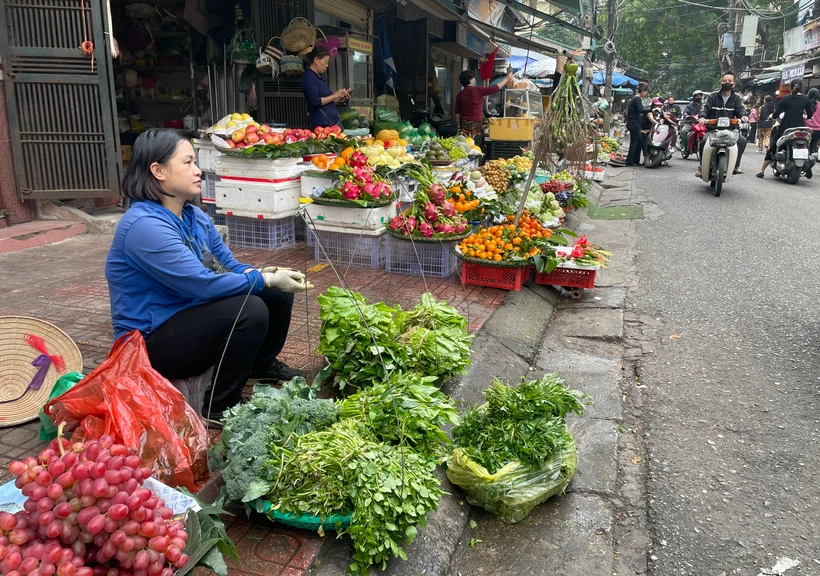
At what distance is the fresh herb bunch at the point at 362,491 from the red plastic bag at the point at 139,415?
1.17ft

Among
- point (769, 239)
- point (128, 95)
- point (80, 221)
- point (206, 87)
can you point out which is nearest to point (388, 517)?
point (80, 221)

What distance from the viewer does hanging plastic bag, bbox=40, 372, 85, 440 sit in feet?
8.28

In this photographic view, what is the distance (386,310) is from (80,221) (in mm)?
4759

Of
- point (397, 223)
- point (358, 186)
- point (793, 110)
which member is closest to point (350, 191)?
point (358, 186)

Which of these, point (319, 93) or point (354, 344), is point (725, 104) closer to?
point (319, 93)

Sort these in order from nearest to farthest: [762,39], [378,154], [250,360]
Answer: [250,360]
[378,154]
[762,39]

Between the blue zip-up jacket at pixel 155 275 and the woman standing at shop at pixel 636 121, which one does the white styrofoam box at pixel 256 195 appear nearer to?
the blue zip-up jacket at pixel 155 275

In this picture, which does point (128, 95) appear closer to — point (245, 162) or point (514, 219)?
point (245, 162)

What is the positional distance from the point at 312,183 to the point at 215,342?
362 centimetres

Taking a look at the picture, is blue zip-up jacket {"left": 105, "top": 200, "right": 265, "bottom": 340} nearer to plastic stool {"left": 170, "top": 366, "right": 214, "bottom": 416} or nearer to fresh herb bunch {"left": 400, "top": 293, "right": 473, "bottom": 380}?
plastic stool {"left": 170, "top": 366, "right": 214, "bottom": 416}

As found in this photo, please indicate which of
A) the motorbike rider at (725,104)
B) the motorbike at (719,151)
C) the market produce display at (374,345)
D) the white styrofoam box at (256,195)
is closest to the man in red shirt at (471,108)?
the motorbike rider at (725,104)

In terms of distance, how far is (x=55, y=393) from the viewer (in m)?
2.69

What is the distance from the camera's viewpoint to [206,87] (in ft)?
29.2

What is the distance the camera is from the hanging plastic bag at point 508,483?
2645 mm
